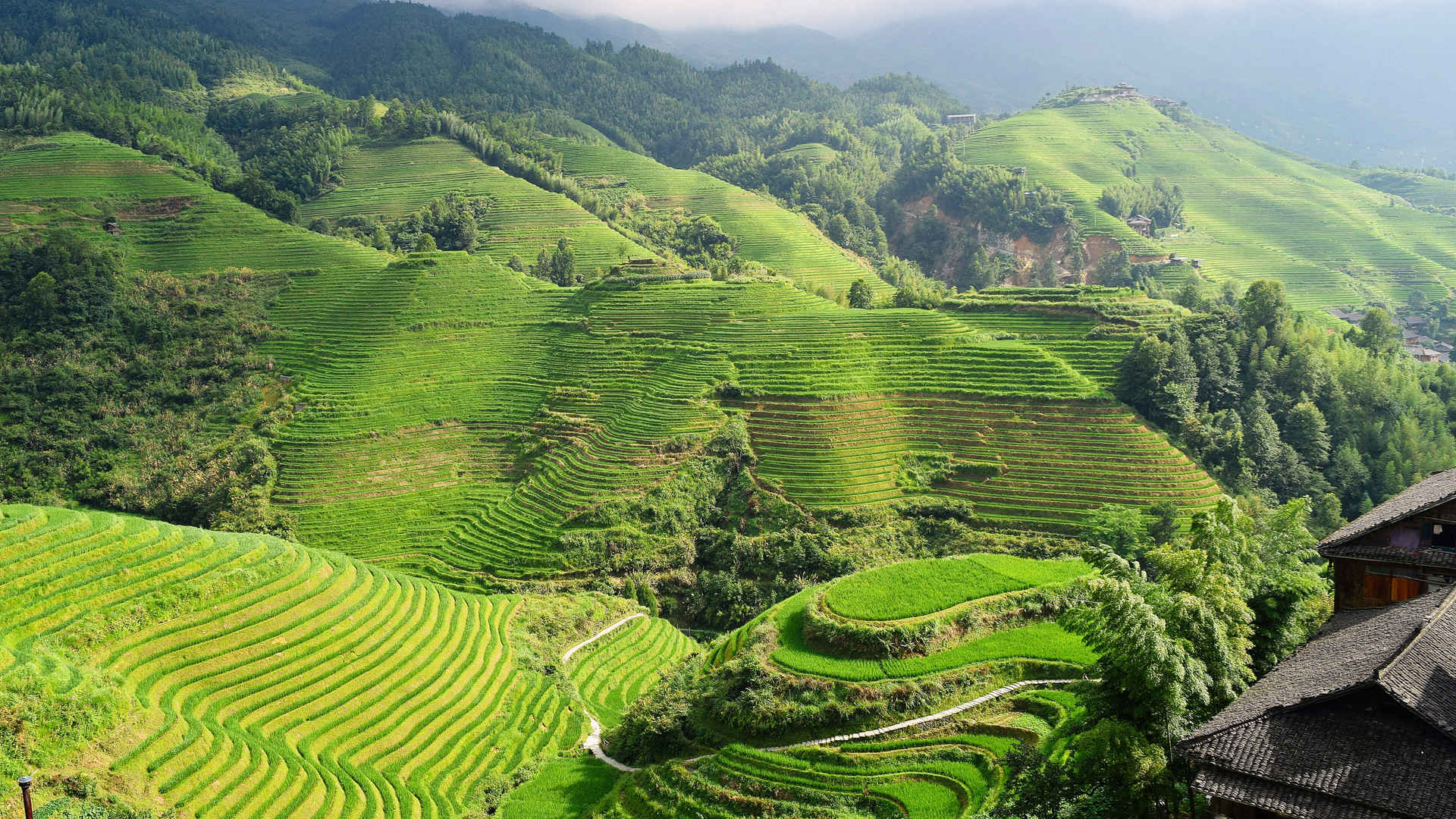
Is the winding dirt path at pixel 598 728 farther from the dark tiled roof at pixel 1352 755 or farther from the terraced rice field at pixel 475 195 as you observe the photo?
the terraced rice field at pixel 475 195

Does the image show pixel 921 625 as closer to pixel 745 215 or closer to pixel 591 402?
pixel 591 402

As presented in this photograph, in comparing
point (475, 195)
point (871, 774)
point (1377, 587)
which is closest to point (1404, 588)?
point (1377, 587)

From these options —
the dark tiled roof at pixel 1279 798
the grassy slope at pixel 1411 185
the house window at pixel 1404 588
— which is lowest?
the dark tiled roof at pixel 1279 798

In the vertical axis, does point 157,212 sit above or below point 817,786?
above

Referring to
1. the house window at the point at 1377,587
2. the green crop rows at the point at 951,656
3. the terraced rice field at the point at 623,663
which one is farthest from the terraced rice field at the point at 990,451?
the house window at the point at 1377,587

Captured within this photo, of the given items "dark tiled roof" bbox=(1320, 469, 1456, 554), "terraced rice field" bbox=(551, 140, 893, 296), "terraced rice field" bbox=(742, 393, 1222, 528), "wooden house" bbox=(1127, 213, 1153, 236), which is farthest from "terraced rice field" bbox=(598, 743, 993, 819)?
"wooden house" bbox=(1127, 213, 1153, 236)

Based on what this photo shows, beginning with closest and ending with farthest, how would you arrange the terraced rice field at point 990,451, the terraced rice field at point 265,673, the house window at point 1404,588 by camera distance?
the house window at point 1404,588
the terraced rice field at point 265,673
the terraced rice field at point 990,451
